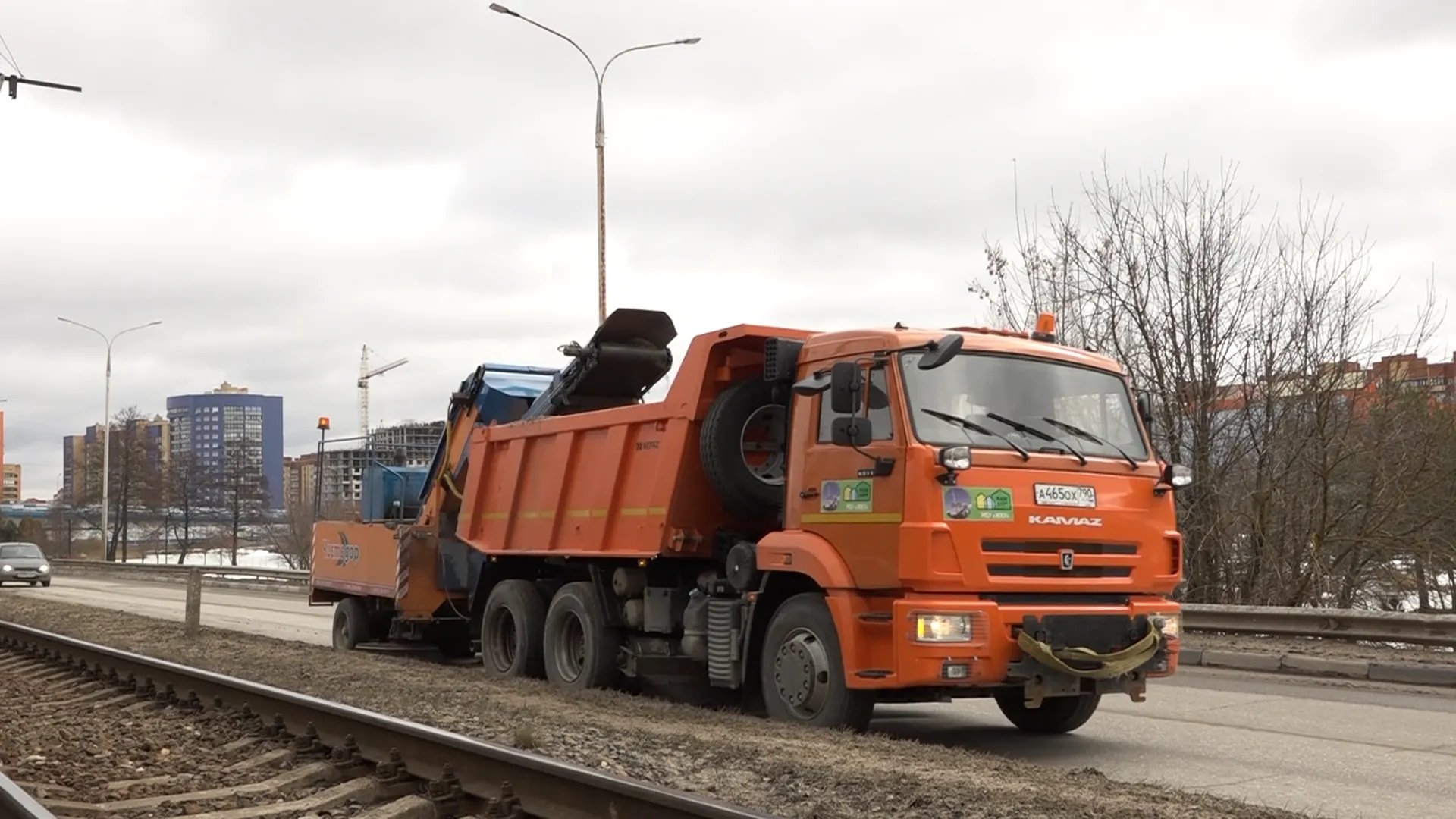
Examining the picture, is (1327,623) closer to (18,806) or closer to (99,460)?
(18,806)

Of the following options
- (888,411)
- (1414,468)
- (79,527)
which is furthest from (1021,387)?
(79,527)

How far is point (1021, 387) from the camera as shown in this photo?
8.91 metres

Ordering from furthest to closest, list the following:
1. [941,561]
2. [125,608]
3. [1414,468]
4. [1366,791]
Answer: [125,608], [1414,468], [941,561], [1366,791]

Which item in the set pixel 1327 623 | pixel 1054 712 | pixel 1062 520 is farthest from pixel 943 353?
pixel 1327 623

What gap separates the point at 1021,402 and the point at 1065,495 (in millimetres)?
700

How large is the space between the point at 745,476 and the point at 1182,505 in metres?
13.3

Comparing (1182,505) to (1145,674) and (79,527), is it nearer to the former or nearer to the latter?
(1145,674)

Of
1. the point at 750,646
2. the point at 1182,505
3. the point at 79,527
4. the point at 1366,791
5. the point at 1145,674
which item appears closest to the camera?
the point at 1366,791

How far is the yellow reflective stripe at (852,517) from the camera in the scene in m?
8.31

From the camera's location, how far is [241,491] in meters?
60.8

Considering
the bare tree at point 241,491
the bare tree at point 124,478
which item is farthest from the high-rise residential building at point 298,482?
the bare tree at point 124,478

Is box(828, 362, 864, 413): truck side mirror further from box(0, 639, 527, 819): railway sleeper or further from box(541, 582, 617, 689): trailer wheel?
box(541, 582, 617, 689): trailer wheel

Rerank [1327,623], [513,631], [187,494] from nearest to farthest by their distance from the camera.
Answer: [513,631] → [1327,623] → [187,494]

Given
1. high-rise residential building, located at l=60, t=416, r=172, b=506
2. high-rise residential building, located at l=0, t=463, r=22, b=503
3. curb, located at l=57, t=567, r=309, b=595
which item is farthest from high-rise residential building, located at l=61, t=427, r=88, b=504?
high-rise residential building, located at l=0, t=463, r=22, b=503
